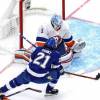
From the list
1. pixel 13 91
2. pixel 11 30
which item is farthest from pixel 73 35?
Answer: pixel 13 91

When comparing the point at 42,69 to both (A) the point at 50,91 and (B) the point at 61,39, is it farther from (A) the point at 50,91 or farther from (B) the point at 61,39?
(B) the point at 61,39

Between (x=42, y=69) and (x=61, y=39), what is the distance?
88 centimetres

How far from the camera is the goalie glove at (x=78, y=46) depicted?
20.7ft

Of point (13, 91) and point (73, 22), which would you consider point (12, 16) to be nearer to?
point (73, 22)

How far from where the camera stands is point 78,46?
6.31 m

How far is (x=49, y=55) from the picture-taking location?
531cm

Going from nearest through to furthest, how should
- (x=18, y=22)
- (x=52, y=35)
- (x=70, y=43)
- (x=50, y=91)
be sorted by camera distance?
1. (x=50, y=91)
2. (x=52, y=35)
3. (x=70, y=43)
4. (x=18, y=22)

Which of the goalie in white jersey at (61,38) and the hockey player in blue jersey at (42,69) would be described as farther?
the goalie in white jersey at (61,38)

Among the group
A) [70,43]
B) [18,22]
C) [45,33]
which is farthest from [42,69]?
[18,22]

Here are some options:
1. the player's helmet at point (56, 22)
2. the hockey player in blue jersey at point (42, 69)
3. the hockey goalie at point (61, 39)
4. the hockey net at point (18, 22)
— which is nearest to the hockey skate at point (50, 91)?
the hockey player in blue jersey at point (42, 69)

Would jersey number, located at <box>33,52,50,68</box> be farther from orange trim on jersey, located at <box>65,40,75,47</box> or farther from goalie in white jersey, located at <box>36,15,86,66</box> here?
orange trim on jersey, located at <box>65,40,75,47</box>

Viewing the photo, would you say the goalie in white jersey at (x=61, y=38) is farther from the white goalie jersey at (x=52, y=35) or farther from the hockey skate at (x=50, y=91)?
the hockey skate at (x=50, y=91)

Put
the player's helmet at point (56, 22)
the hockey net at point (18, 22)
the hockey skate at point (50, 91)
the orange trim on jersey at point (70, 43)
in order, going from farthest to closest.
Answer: the hockey net at point (18, 22) → the orange trim on jersey at point (70, 43) → the player's helmet at point (56, 22) → the hockey skate at point (50, 91)

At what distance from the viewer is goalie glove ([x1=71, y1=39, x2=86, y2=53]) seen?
6.30m
